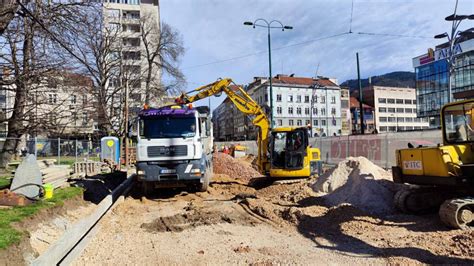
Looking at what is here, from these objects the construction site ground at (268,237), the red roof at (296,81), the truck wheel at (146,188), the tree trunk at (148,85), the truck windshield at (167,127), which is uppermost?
the red roof at (296,81)

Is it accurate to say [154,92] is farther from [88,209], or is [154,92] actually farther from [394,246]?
[394,246]

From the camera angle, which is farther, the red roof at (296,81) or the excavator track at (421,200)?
the red roof at (296,81)

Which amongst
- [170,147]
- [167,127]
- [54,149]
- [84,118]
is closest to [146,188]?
[170,147]

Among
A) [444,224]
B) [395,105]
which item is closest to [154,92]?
[444,224]

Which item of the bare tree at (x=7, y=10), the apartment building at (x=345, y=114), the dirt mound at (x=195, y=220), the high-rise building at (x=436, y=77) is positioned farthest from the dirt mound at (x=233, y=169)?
the apartment building at (x=345, y=114)

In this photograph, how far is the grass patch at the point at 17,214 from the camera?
6716mm

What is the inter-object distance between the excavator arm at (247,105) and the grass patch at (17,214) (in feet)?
21.8

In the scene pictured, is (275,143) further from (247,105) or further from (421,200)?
(421,200)

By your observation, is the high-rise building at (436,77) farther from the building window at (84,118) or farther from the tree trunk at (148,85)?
the building window at (84,118)

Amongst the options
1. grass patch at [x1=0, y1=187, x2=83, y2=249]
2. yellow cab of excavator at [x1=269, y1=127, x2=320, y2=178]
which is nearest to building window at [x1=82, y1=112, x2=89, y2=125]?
grass patch at [x1=0, y1=187, x2=83, y2=249]

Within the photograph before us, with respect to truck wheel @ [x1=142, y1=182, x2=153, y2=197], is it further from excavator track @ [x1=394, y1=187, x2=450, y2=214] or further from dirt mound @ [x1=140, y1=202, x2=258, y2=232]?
excavator track @ [x1=394, y1=187, x2=450, y2=214]

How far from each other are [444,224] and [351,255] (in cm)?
278

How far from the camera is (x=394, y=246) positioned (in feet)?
22.6

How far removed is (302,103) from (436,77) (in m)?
30.8
